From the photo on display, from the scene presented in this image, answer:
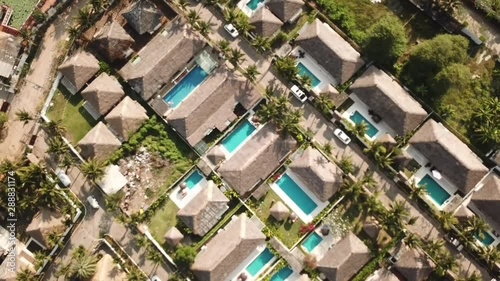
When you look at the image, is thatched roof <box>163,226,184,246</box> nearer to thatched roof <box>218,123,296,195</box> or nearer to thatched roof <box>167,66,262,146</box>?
thatched roof <box>218,123,296,195</box>

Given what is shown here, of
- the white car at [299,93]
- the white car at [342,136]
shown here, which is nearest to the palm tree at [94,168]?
the white car at [299,93]

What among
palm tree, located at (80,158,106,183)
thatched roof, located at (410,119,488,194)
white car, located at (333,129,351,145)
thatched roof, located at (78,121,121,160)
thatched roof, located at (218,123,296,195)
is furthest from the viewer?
white car, located at (333,129,351,145)

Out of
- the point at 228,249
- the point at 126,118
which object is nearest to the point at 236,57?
the point at 126,118

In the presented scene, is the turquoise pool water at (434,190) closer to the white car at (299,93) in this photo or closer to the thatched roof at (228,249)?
the white car at (299,93)

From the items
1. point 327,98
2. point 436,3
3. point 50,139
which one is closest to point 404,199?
point 327,98

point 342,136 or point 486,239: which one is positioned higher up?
point 342,136

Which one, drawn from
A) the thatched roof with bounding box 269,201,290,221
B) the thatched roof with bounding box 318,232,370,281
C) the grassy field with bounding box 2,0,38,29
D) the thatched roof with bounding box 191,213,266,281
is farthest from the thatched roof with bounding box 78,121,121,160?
the thatched roof with bounding box 318,232,370,281

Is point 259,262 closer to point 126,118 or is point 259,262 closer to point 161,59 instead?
point 126,118
